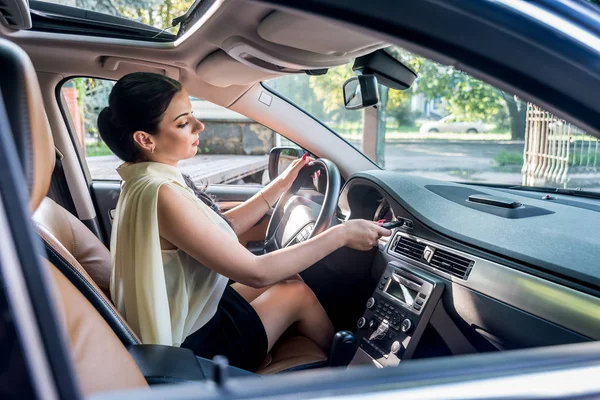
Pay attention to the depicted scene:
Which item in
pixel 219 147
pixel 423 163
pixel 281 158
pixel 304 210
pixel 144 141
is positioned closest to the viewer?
pixel 144 141

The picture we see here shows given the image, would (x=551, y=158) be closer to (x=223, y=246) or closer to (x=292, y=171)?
(x=292, y=171)

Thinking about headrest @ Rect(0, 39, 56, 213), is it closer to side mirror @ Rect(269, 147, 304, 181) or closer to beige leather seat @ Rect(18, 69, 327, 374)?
beige leather seat @ Rect(18, 69, 327, 374)

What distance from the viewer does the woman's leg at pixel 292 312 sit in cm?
218

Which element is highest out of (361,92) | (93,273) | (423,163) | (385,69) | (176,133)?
(385,69)

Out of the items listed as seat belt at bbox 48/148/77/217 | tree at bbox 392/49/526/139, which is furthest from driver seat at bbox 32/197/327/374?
tree at bbox 392/49/526/139

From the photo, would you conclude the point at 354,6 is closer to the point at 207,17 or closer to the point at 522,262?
the point at 522,262

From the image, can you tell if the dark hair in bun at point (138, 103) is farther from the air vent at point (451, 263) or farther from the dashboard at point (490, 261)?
the air vent at point (451, 263)

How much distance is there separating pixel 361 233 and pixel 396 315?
1.07 feet

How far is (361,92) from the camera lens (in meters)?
2.36

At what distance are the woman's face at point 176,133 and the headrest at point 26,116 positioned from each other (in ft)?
4.13

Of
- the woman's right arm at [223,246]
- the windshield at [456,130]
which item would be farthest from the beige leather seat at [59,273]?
the windshield at [456,130]

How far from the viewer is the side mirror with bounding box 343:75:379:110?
7.45 ft

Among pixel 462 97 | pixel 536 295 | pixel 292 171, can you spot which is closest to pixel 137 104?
pixel 292 171

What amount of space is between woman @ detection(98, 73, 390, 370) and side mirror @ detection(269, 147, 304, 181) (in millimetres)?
705
